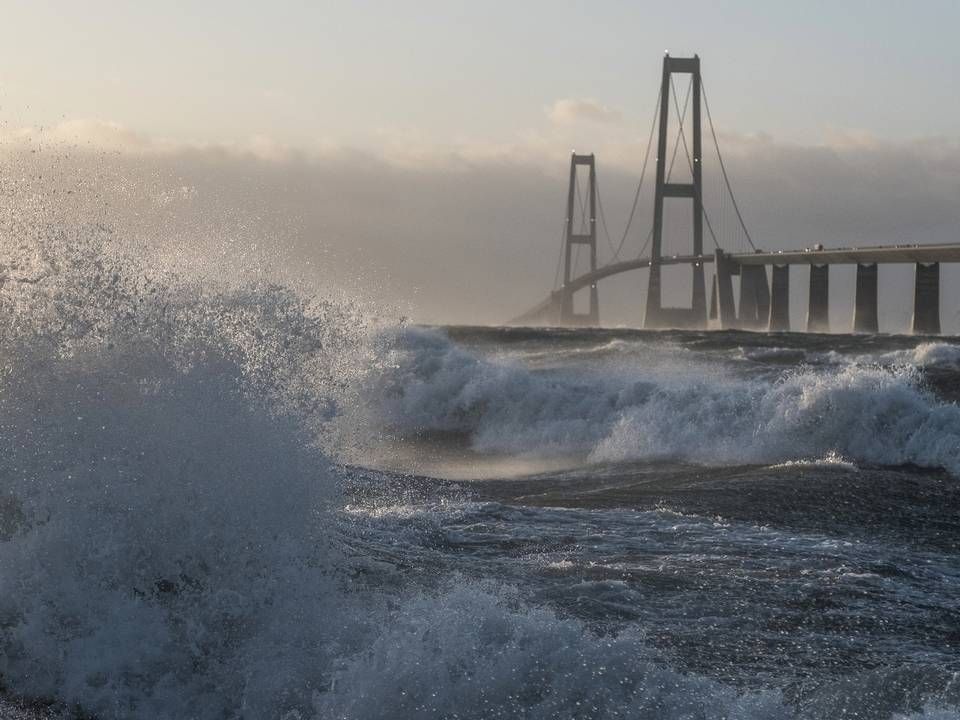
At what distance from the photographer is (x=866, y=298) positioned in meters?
50.8

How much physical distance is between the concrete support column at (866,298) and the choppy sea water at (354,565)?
41.9 meters

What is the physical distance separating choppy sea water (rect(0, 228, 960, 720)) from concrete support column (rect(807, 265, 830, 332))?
44.4m

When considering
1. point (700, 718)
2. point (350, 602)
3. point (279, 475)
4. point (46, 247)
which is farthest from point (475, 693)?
point (46, 247)

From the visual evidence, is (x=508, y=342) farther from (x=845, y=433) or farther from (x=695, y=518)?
(x=695, y=518)

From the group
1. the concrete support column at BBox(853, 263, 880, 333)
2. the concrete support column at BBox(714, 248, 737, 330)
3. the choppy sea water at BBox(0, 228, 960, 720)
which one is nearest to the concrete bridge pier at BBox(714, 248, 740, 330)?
the concrete support column at BBox(714, 248, 737, 330)

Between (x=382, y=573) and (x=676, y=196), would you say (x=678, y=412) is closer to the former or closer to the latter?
(x=382, y=573)

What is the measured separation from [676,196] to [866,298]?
30.6 feet

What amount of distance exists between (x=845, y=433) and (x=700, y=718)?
9.74m

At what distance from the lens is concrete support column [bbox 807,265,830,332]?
176ft

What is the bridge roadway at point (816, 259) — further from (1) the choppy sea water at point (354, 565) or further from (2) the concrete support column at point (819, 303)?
(1) the choppy sea water at point (354, 565)

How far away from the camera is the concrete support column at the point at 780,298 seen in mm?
54259

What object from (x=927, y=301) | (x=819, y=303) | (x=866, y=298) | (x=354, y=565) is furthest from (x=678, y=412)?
(x=819, y=303)

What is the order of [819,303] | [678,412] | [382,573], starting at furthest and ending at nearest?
[819,303] < [678,412] < [382,573]

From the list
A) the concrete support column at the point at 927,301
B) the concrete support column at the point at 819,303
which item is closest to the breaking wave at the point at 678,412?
the concrete support column at the point at 927,301
